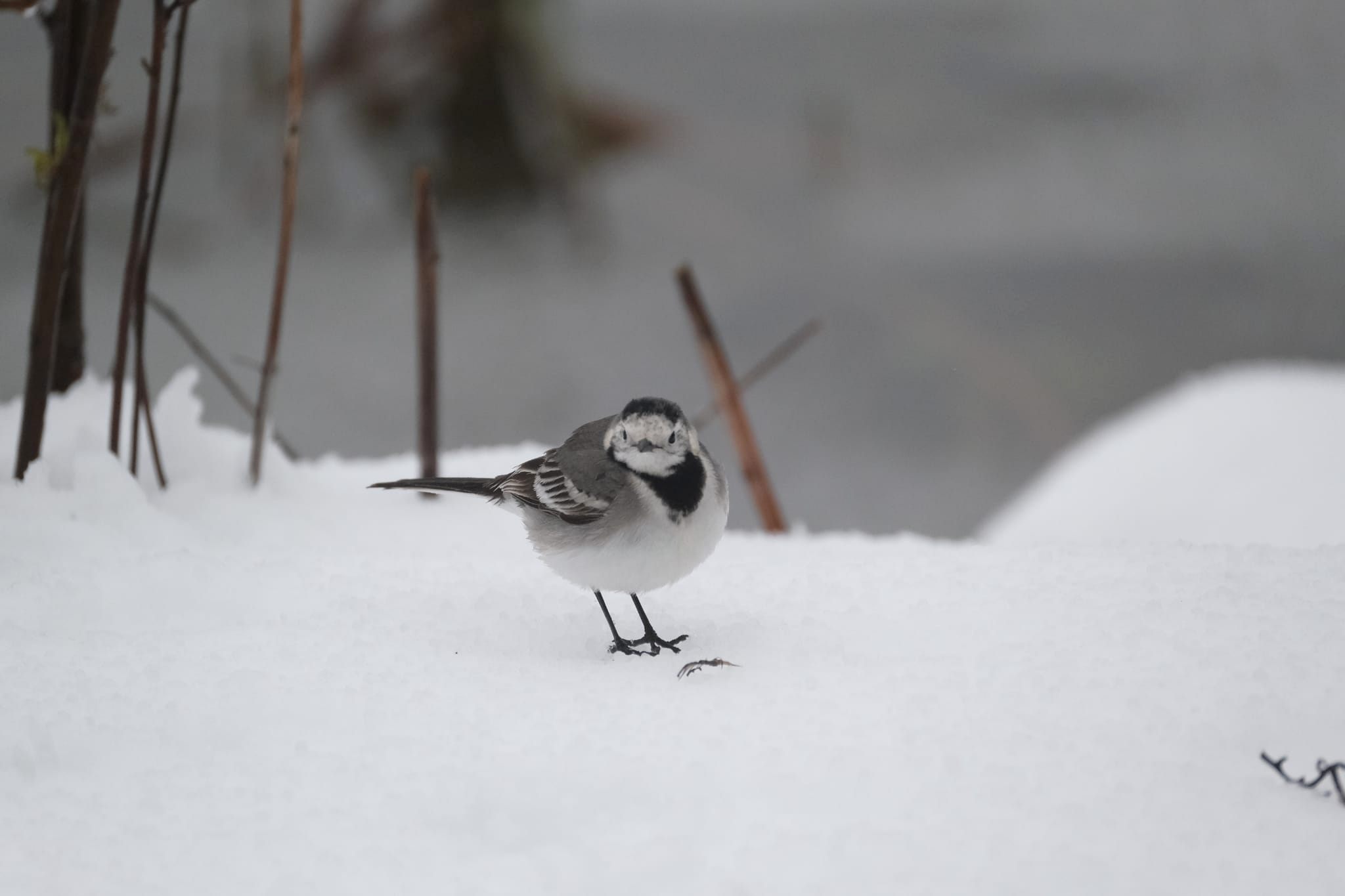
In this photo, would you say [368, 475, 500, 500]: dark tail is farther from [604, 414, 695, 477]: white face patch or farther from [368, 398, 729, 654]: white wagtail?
[604, 414, 695, 477]: white face patch

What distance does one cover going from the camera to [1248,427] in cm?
356

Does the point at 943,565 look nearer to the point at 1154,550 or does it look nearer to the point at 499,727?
the point at 1154,550

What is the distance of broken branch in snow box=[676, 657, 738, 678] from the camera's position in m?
1.58

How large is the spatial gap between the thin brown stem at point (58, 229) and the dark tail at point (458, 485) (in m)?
0.65

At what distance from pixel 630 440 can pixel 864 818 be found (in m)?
0.72

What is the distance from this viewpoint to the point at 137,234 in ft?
6.85

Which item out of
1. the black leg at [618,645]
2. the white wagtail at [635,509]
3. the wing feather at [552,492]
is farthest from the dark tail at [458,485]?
the black leg at [618,645]

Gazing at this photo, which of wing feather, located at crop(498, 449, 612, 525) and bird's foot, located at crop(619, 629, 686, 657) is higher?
wing feather, located at crop(498, 449, 612, 525)

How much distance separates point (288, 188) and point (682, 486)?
1.08m

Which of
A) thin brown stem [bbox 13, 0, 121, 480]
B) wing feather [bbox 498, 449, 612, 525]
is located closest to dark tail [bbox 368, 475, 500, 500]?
wing feather [bbox 498, 449, 612, 525]

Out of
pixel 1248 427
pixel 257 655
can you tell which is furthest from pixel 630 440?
pixel 1248 427

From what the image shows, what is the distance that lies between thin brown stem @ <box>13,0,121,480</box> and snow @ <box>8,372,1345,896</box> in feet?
0.36

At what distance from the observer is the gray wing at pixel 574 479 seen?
69.1 inches

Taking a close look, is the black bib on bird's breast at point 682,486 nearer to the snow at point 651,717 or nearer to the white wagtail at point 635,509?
the white wagtail at point 635,509
